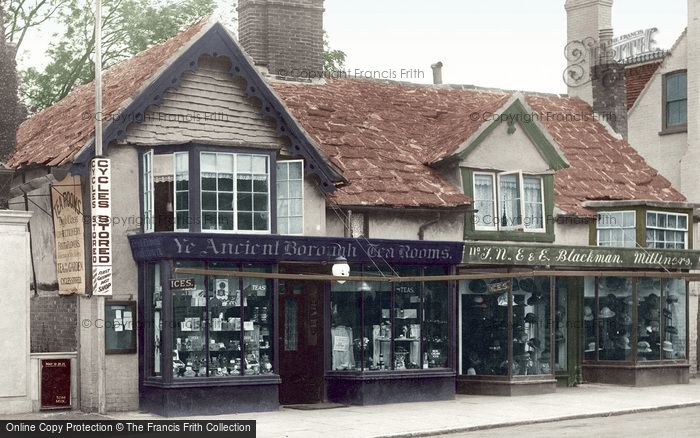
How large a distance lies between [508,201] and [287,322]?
6083mm

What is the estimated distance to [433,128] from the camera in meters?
30.3

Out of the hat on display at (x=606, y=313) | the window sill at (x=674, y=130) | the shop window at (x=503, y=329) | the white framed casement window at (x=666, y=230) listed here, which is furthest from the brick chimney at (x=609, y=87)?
the shop window at (x=503, y=329)

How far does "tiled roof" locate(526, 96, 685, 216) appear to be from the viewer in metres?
31.2

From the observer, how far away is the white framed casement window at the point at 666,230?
102 ft

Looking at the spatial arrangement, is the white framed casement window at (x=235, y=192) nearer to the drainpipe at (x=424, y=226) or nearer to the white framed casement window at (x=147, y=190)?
the white framed casement window at (x=147, y=190)

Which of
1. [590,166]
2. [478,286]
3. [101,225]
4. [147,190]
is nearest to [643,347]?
[590,166]

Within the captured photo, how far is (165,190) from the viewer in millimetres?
24016

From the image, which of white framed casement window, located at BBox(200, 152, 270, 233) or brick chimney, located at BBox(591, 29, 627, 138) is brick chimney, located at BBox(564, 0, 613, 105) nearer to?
brick chimney, located at BBox(591, 29, 627, 138)

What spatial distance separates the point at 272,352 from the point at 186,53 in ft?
19.3

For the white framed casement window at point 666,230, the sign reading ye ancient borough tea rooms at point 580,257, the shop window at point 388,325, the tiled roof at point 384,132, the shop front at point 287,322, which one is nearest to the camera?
the shop front at point 287,322

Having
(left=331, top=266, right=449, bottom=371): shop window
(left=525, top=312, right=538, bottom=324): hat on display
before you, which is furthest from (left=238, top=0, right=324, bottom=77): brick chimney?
(left=525, top=312, right=538, bottom=324): hat on display

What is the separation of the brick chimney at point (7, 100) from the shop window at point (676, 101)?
19946mm

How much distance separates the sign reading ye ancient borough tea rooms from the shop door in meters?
3.58

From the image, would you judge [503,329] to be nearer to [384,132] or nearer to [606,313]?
[606,313]
